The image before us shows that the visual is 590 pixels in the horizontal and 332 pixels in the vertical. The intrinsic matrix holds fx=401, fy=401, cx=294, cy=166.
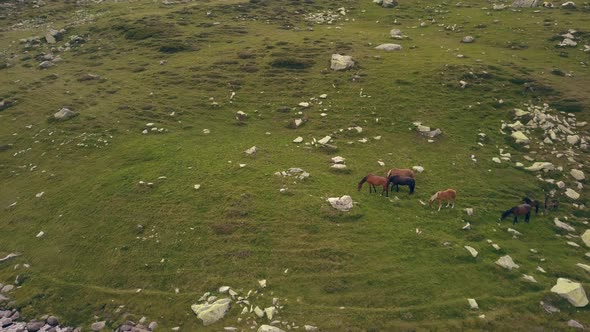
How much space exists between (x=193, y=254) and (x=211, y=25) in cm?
4192

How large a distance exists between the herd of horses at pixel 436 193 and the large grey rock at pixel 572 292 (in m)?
4.36

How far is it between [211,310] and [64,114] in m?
25.1

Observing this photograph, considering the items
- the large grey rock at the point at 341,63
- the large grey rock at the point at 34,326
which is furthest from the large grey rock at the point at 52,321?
the large grey rock at the point at 341,63

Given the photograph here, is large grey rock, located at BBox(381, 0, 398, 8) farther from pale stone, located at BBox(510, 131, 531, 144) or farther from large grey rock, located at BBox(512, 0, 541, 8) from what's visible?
pale stone, located at BBox(510, 131, 531, 144)

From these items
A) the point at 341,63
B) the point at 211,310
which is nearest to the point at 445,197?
the point at 211,310

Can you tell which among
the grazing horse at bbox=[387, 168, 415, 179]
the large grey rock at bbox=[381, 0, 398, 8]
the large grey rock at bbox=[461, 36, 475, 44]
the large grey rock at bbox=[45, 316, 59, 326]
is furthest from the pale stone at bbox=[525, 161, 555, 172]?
the large grey rock at bbox=[381, 0, 398, 8]

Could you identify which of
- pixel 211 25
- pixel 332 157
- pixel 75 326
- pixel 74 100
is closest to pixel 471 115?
pixel 332 157

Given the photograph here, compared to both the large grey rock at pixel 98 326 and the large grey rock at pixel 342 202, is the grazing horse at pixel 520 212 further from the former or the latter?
the large grey rock at pixel 98 326

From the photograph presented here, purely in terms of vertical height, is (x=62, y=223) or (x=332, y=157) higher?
(x=332, y=157)

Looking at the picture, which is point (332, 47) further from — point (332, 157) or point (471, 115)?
point (332, 157)

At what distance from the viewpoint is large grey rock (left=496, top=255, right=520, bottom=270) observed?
16.4m

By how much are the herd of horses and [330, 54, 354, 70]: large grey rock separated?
1670 cm

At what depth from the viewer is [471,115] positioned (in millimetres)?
28984

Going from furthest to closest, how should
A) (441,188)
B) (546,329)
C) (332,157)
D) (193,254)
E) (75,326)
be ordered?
1. (332,157)
2. (441,188)
3. (193,254)
4. (75,326)
5. (546,329)
